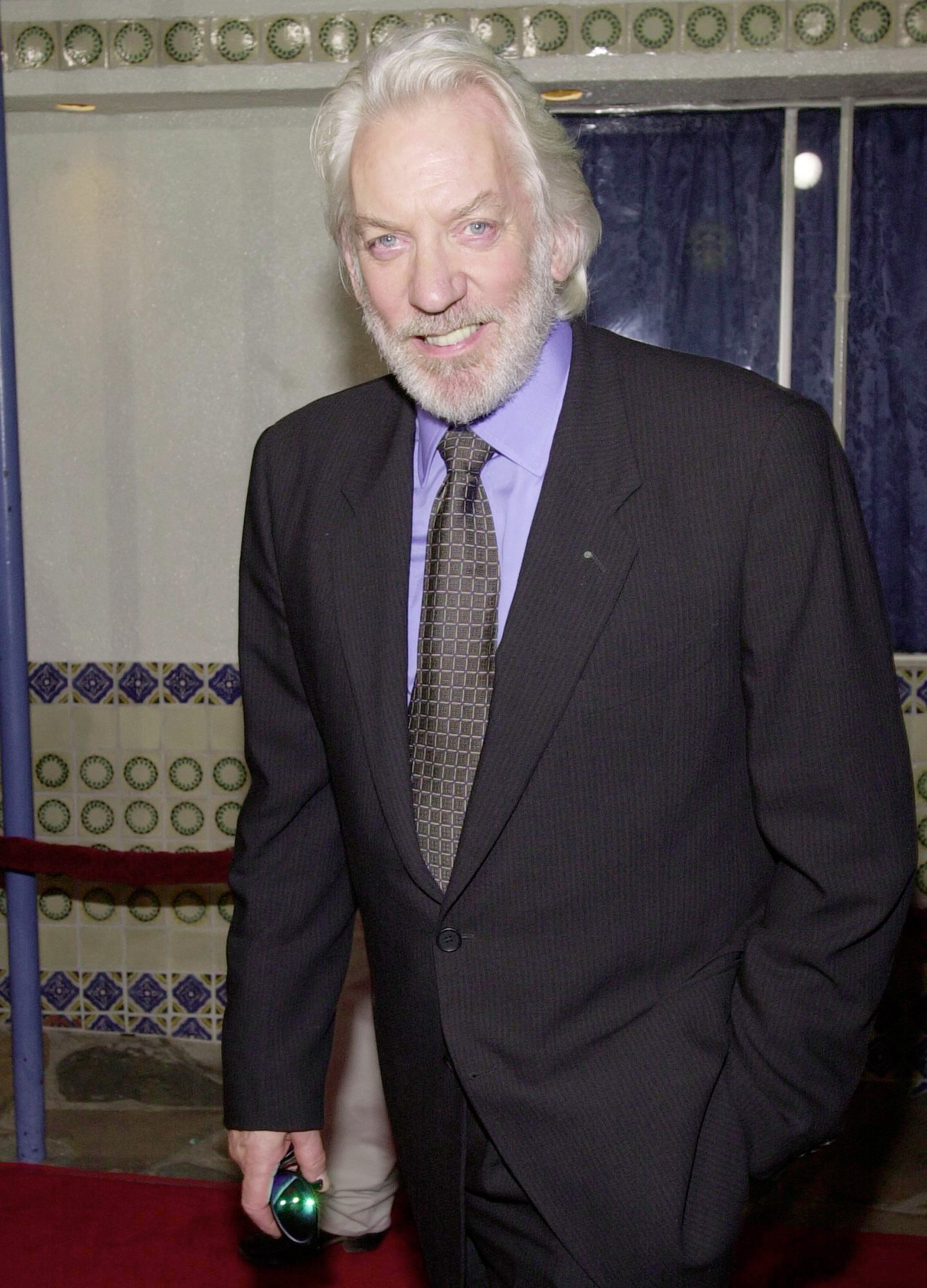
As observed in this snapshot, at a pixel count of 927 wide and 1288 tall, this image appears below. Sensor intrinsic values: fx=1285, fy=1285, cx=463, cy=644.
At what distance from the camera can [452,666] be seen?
144 centimetres

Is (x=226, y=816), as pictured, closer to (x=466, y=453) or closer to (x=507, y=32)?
(x=507, y=32)

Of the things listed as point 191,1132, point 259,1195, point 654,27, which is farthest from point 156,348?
point 259,1195

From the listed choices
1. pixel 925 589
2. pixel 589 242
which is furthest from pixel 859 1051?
pixel 925 589

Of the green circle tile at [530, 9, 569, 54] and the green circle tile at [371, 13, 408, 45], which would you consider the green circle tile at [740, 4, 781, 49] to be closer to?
the green circle tile at [530, 9, 569, 54]

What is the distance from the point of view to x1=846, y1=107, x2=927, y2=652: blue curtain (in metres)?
3.63

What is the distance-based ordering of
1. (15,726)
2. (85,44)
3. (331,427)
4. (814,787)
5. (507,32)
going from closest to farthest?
(814,787), (331,427), (15,726), (507,32), (85,44)

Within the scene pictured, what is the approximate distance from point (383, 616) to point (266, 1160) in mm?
701

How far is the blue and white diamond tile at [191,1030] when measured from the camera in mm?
4043

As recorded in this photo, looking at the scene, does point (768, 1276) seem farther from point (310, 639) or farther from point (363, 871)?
point (310, 639)

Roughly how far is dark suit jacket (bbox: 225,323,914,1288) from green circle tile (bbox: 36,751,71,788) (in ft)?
9.04

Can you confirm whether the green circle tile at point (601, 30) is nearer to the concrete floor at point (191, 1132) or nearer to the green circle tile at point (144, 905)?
the green circle tile at point (144, 905)

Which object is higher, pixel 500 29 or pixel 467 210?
pixel 500 29

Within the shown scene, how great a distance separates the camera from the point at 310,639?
154 cm

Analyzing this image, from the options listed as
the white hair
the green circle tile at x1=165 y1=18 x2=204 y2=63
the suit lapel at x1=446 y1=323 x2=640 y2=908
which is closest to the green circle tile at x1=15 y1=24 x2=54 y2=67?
the green circle tile at x1=165 y1=18 x2=204 y2=63
